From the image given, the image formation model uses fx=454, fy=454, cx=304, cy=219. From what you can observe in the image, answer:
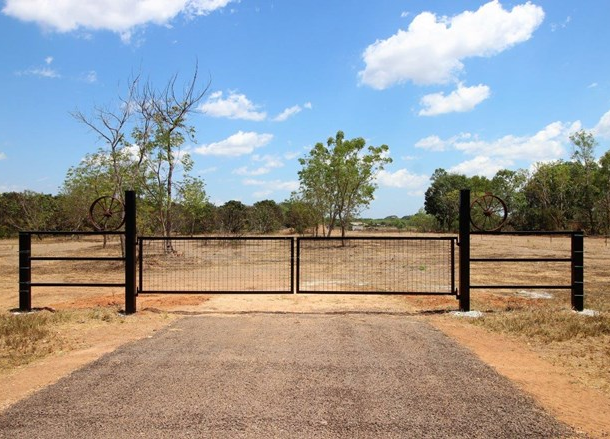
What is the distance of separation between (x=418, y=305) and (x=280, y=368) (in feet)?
15.8

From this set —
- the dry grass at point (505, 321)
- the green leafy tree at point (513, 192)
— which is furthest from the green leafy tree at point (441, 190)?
the dry grass at point (505, 321)

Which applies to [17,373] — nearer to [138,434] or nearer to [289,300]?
[138,434]

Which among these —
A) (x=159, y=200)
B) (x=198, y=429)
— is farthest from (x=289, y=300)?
(x=159, y=200)

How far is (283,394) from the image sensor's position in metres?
3.93

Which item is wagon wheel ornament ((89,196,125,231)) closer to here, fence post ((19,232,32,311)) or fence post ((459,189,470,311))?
fence post ((19,232,32,311))

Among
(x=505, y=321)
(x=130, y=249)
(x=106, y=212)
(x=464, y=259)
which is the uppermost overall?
(x=106, y=212)

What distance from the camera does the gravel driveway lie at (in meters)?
3.29

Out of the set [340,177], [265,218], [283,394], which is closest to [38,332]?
[283,394]

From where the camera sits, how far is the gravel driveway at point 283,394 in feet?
10.8

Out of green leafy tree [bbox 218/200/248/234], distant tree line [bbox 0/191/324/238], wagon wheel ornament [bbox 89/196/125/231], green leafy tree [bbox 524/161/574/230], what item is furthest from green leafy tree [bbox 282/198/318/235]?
green leafy tree [bbox 524/161/574/230]

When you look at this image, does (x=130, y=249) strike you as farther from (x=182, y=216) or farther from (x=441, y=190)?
(x=441, y=190)

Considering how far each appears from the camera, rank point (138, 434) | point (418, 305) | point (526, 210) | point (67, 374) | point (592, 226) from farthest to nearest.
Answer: point (526, 210) → point (592, 226) → point (418, 305) → point (67, 374) → point (138, 434)

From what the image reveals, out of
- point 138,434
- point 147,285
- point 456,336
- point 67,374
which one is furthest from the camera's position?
point 147,285

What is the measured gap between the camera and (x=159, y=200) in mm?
21406
